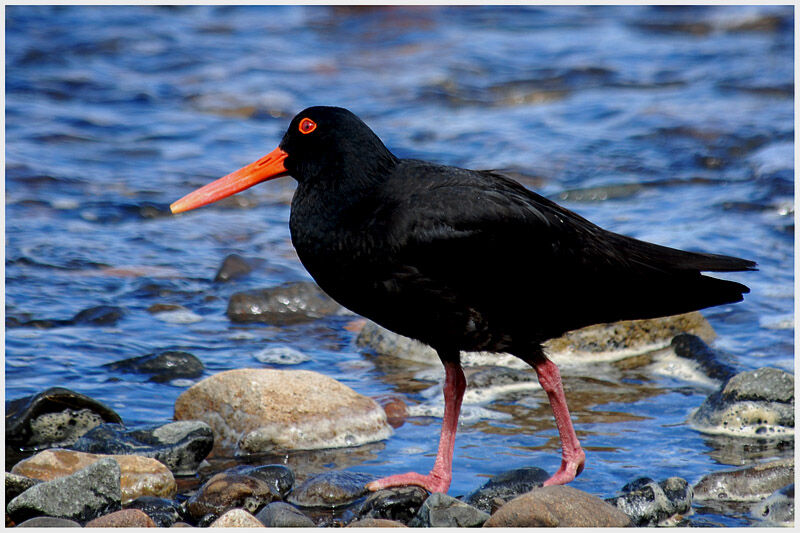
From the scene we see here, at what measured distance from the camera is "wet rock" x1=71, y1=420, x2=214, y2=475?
457 centimetres

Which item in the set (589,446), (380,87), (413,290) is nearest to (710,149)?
(380,87)

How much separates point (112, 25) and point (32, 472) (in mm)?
11550

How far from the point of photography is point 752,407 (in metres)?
4.96

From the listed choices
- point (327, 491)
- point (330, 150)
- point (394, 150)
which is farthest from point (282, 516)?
point (394, 150)

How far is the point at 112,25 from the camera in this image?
14.6 m

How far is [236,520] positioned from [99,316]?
3.25 metres

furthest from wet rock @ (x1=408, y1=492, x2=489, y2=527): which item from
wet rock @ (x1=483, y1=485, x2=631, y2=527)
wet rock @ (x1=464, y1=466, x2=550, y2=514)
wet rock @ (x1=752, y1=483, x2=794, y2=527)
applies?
wet rock @ (x1=752, y1=483, x2=794, y2=527)

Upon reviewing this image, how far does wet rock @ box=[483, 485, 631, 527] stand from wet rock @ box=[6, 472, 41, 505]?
1.95 m

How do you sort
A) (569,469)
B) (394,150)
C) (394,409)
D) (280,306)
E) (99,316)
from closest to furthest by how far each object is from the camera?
(569,469) < (394,409) < (99,316) < (280,306) < (394,150)

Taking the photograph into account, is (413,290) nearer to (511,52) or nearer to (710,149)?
(710,149)

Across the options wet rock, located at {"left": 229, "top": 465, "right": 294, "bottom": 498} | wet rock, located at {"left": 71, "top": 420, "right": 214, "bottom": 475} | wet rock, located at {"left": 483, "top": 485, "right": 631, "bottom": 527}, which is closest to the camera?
wet rock, located at {"left": 483, "top": 485, "right": 631, "bottom": 527}

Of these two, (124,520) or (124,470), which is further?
(124,470)

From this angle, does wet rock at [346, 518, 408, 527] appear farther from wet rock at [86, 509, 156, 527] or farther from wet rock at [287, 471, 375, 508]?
wet rock at [86, 509, 156, 527]

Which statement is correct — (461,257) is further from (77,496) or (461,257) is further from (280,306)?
(280,306)
